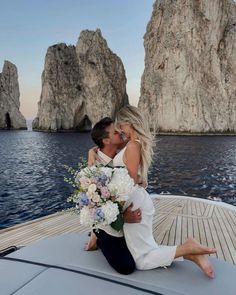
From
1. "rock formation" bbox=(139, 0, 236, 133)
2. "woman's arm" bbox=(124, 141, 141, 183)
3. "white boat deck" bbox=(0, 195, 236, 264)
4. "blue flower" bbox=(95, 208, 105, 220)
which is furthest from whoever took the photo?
"rock formation" bbox=(139, 0, 236, 133)

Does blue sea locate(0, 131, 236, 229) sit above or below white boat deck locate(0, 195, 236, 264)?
below

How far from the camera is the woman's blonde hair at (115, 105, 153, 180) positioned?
3.75 meters

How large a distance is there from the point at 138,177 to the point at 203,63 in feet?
283

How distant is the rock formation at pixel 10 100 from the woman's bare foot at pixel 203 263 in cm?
13479

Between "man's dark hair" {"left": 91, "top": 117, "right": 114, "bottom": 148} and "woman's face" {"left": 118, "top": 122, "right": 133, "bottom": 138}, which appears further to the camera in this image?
"man's dark hair" {"left": 91, "top": 117, "right": 114, "bottom": 148}

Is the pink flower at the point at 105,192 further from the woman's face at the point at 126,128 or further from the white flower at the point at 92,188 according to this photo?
the woman's face at the point at 126,128

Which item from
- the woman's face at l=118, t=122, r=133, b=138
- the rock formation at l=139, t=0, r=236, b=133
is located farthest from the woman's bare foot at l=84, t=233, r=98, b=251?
the rock formation at l=139, t=0, r=236, b=133

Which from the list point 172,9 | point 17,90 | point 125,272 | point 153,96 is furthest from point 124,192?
point 17,90

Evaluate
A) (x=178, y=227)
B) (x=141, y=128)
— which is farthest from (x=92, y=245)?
(x=178, y=227)

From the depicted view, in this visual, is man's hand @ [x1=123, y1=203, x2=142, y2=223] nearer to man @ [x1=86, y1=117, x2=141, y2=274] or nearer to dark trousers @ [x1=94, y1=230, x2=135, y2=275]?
man @ [x1=86, y1=117, x2=141, y2=274]

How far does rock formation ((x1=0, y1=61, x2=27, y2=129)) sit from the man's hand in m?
135

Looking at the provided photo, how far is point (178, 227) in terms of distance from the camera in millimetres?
6738

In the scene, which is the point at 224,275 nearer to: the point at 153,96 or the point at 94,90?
the point at 153,96

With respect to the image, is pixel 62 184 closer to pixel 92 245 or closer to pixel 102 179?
pixel 92 245
